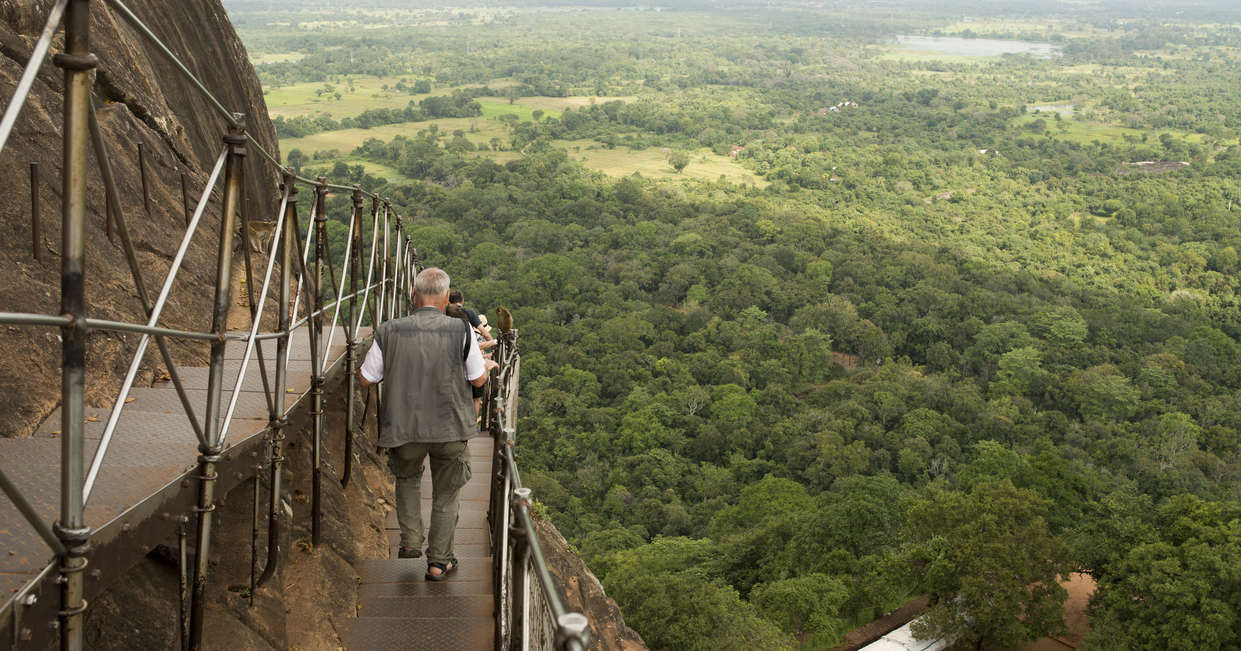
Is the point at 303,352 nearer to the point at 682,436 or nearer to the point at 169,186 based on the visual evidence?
the point at 169,186

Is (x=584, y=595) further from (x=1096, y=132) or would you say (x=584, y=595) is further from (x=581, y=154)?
(x=1096, y=132)

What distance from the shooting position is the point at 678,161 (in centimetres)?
11169

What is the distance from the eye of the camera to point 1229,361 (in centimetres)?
5641

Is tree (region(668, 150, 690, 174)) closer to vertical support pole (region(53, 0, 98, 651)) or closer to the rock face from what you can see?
the rock face

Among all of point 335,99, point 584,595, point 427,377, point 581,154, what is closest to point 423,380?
point 427,377

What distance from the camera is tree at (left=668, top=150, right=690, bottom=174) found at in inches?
4380

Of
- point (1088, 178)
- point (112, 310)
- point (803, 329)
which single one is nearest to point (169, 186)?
point (112, 310)

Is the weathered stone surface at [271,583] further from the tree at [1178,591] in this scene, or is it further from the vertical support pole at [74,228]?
the tree at [1178,591]

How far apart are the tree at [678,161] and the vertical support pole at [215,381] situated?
4245 inches

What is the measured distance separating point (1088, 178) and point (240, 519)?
115 meters

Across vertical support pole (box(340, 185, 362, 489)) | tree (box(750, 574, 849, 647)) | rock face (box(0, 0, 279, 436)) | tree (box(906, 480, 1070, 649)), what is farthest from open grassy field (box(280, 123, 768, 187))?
vertical support pole (box(340, 185, 362, 489))

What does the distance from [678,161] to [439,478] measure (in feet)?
357

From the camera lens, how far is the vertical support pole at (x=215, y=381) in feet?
10.9

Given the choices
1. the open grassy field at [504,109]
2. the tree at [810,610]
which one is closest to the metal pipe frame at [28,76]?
the tree at [810,610]
